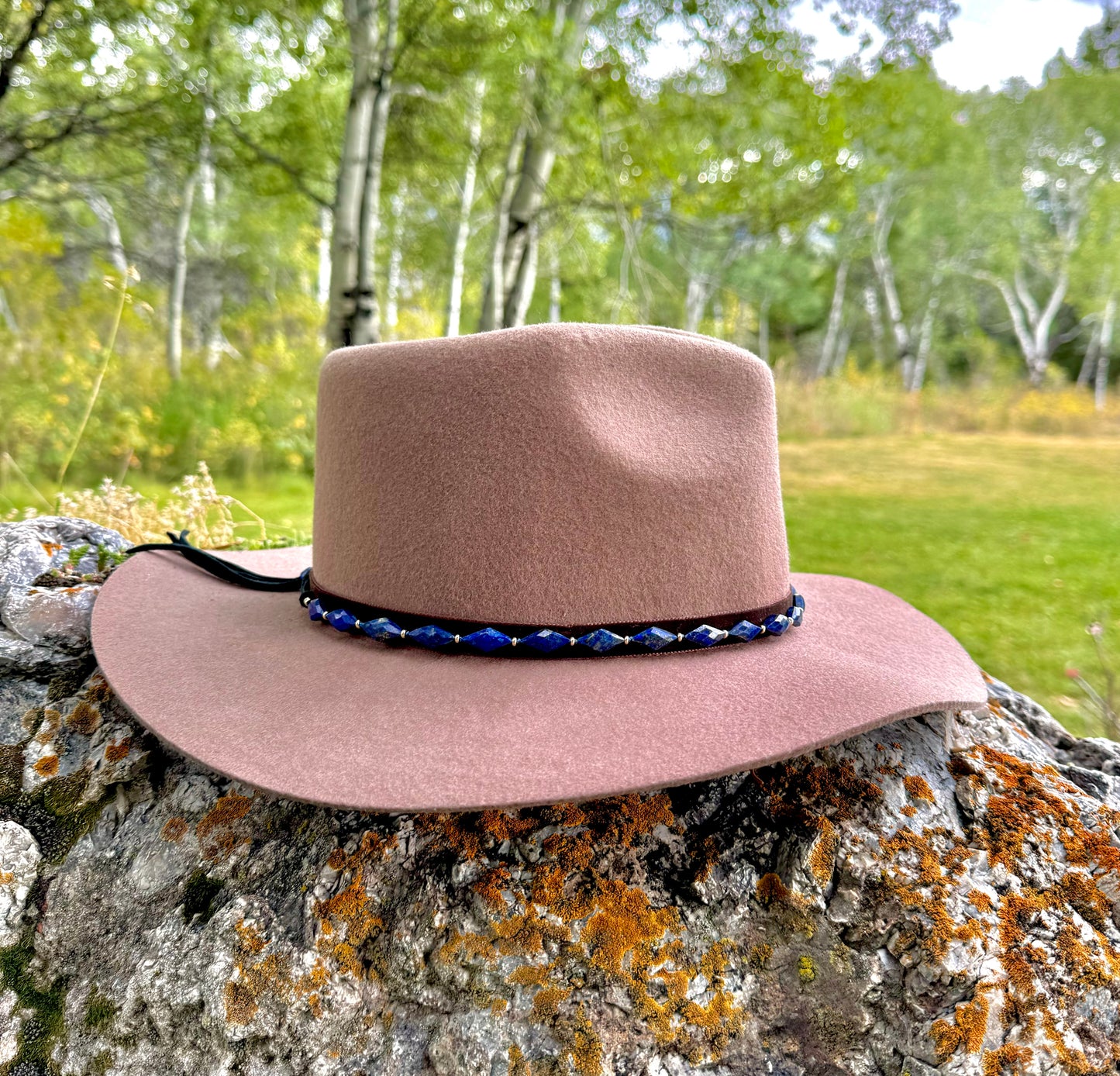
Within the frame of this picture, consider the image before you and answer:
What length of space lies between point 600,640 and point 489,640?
0.67 feet

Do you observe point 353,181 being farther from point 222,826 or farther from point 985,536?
point 985,536

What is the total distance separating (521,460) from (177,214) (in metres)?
14.5

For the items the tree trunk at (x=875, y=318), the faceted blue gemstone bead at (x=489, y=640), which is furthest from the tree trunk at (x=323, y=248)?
the tree trunk at (x=875, y=318)

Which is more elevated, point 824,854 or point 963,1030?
point 824,854

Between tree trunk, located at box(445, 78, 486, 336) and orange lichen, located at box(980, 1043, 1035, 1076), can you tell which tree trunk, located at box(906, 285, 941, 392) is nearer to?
tree trunk, located at box(445, 78, 486, 336)

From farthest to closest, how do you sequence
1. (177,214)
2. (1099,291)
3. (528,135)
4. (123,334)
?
(1099,291), (177,214), (123,334), (528,135)

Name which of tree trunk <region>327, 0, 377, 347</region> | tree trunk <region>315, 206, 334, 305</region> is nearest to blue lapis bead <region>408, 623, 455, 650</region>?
tree trunk <region>327, 0, 377, 347</region>

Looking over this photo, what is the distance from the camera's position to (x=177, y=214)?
1261 centimetres

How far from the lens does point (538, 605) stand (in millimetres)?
1259

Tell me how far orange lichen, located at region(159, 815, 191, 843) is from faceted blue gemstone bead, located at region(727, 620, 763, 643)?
3.63ft

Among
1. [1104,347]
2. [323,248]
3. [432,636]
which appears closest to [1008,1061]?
[432,636]

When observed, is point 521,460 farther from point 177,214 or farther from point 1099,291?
point 1099,291

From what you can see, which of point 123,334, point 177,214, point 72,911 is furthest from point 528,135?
point 177,214

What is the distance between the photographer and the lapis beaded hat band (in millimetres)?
1255
